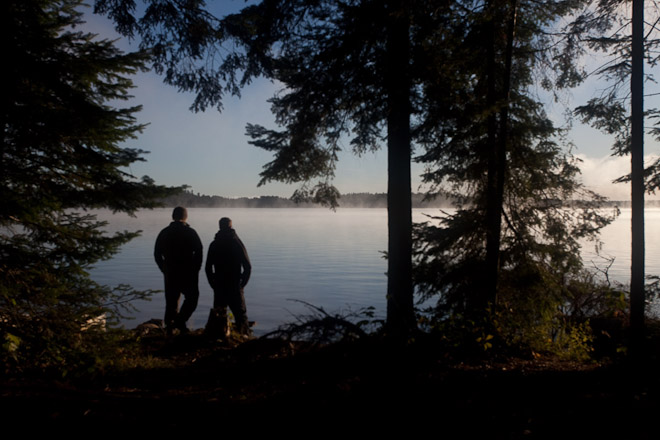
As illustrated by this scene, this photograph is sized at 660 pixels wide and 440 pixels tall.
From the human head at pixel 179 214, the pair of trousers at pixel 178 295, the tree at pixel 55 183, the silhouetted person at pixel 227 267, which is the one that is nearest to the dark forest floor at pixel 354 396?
the tree at pixel 55 183

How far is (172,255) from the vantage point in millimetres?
8648

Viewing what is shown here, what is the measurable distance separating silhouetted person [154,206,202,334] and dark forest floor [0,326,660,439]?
2325 millimetres

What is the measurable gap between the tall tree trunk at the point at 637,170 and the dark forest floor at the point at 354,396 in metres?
0.95

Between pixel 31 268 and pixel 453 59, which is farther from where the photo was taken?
pixel 453 59

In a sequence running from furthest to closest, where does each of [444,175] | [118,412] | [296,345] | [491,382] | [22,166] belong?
[444,175]
[296,345]
[22,166]
[491,382]
[118,412]

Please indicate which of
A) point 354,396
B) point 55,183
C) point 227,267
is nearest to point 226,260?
point 227,267

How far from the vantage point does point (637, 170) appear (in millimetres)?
6879

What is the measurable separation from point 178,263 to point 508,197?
849 centimetres

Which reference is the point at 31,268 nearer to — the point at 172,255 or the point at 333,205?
the point at 172,255

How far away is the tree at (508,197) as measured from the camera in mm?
9305

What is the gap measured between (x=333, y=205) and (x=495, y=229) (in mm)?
3834

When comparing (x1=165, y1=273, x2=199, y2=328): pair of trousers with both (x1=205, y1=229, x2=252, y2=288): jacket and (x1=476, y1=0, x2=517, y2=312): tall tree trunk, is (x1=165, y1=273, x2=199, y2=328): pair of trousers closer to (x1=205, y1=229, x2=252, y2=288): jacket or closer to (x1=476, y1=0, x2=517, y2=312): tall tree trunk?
(x1=205, y1=229, x2=252, y2=288): jacket

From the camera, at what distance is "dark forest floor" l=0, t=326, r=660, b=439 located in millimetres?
4004

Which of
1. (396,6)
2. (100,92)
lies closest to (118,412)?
(100,92)
